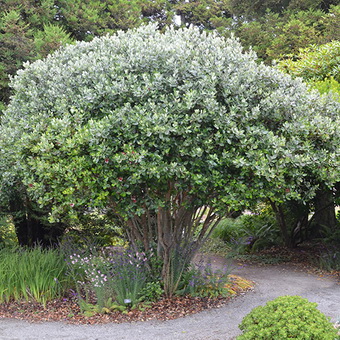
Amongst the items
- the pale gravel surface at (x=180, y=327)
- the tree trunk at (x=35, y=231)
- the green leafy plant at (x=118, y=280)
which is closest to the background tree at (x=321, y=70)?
the pale gravel surface at (x=180, y=327)

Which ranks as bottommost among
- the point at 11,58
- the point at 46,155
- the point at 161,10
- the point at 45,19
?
the point at 46,155

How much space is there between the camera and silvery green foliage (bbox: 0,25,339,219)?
4.40m

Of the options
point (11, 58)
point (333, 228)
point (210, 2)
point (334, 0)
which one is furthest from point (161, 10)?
point (333, 228)

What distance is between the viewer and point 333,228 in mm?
9055

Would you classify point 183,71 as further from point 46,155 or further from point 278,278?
point 278,278

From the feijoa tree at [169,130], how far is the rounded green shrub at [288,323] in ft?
4.59

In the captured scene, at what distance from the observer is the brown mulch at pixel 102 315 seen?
5.10 m

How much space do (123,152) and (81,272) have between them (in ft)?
8.37

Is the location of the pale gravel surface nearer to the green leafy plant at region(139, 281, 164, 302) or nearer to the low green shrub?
the green leafy plant at region(139, 281, 164, 302)

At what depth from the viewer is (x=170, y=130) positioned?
432cm

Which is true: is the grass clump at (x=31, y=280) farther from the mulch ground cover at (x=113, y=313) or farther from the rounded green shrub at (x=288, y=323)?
the rounded green shrub at (x=288, y=323)

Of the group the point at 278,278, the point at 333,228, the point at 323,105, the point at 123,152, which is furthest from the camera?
the point at 333,228

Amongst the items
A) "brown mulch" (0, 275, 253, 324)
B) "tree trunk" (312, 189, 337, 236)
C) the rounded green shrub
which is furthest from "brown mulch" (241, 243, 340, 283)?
the rounded green shrub

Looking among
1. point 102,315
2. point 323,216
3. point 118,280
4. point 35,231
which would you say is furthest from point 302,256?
point 35,231
